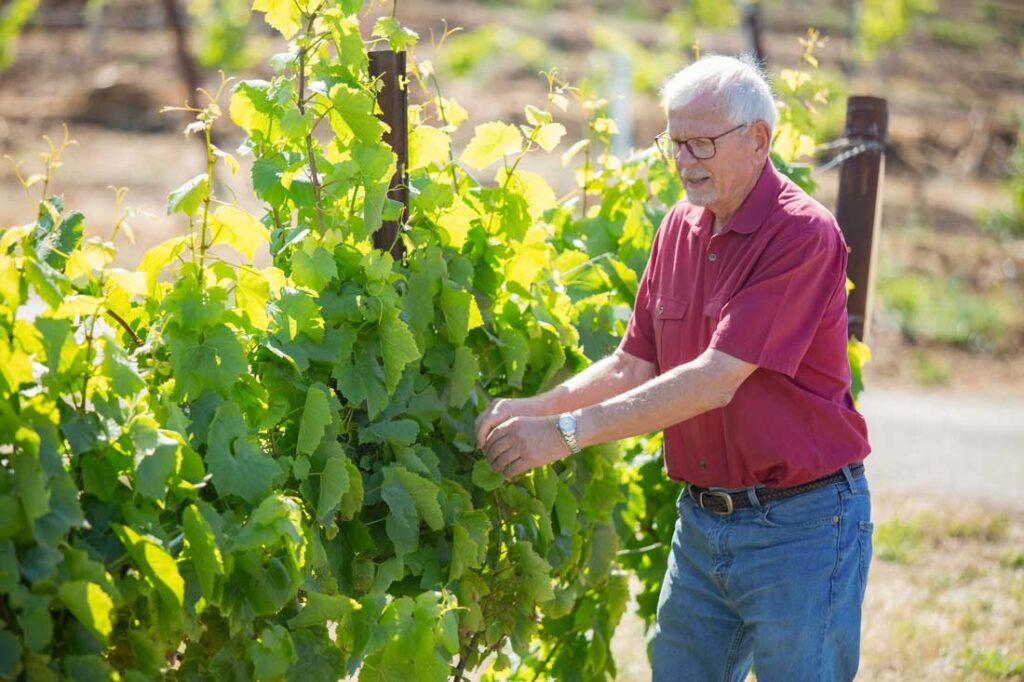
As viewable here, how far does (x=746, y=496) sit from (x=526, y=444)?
48 cm

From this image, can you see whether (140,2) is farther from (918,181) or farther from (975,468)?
(975,468)

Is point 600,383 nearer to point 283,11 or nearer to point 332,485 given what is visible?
point 332,485

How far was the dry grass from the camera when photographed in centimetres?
431

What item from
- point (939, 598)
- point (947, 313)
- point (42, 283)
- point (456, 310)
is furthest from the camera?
point (947, 313)

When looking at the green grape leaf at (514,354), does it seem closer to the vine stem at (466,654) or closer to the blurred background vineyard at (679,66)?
the vine stem at (466,654)

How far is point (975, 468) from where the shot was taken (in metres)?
7.38

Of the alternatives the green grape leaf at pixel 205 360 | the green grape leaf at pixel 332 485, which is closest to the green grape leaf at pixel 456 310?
the green grape leaf at pixel 332 485

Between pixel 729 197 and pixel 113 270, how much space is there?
125 centimetres

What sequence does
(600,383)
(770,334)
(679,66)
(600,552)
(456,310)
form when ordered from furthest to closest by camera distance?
(679,66) → (600,552) → (600,383) → (456,310) → (770,334)

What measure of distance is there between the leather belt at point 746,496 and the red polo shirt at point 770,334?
0.02 m

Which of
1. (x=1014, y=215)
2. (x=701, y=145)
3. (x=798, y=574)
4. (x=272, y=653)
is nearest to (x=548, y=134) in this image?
(x=701, y=145)

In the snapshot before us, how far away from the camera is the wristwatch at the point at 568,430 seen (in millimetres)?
2574

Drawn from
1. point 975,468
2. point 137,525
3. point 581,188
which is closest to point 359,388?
point 137,525

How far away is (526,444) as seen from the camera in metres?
2.61
